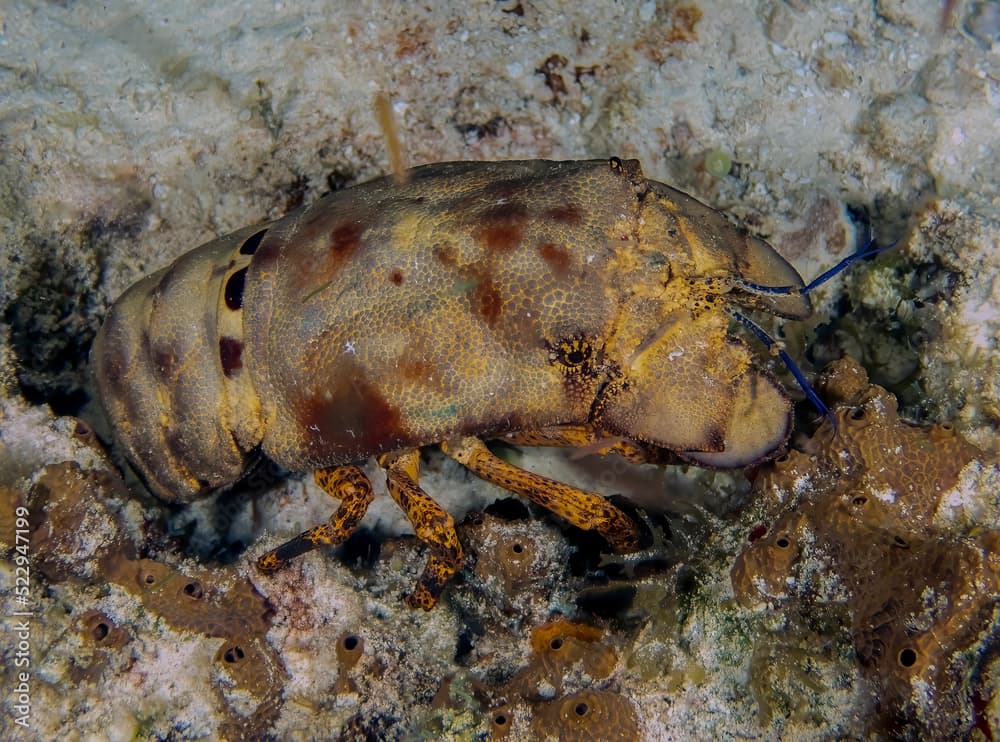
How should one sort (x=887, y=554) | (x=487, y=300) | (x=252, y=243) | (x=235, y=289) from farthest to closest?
1. (x=252, y=243)
2. (x=235, y=289)
3. (x=487, y=300)
4. (x=887, y=554)

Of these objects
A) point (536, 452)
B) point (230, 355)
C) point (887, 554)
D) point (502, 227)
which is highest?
point (502, 227)

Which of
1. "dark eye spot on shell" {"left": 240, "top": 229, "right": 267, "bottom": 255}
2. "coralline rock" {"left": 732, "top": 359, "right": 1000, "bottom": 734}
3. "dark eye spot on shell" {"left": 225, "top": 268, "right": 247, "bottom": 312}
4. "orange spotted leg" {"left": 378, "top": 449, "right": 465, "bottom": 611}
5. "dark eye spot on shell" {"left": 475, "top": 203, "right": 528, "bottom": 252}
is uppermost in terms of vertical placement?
"dark eye spot on shell" {"left": 475, "top": 203, "right": 528, "bottom": 252}

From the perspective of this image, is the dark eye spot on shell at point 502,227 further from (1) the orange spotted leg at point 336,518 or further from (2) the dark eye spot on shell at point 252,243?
(1) the orange spotted leg at point 336,518

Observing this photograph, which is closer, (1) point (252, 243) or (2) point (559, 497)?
(2) point (559, 497)

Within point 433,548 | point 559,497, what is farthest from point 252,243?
point 559,497

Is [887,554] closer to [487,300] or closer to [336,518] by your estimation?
[487,300]

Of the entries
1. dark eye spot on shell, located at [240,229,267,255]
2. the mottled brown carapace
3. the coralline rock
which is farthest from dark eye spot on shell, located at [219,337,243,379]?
the coralline rock

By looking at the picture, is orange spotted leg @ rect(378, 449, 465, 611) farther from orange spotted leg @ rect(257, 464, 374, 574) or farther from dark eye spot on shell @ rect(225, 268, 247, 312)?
dark eye spot on shell @ rect(225, 268, 247, 312)
